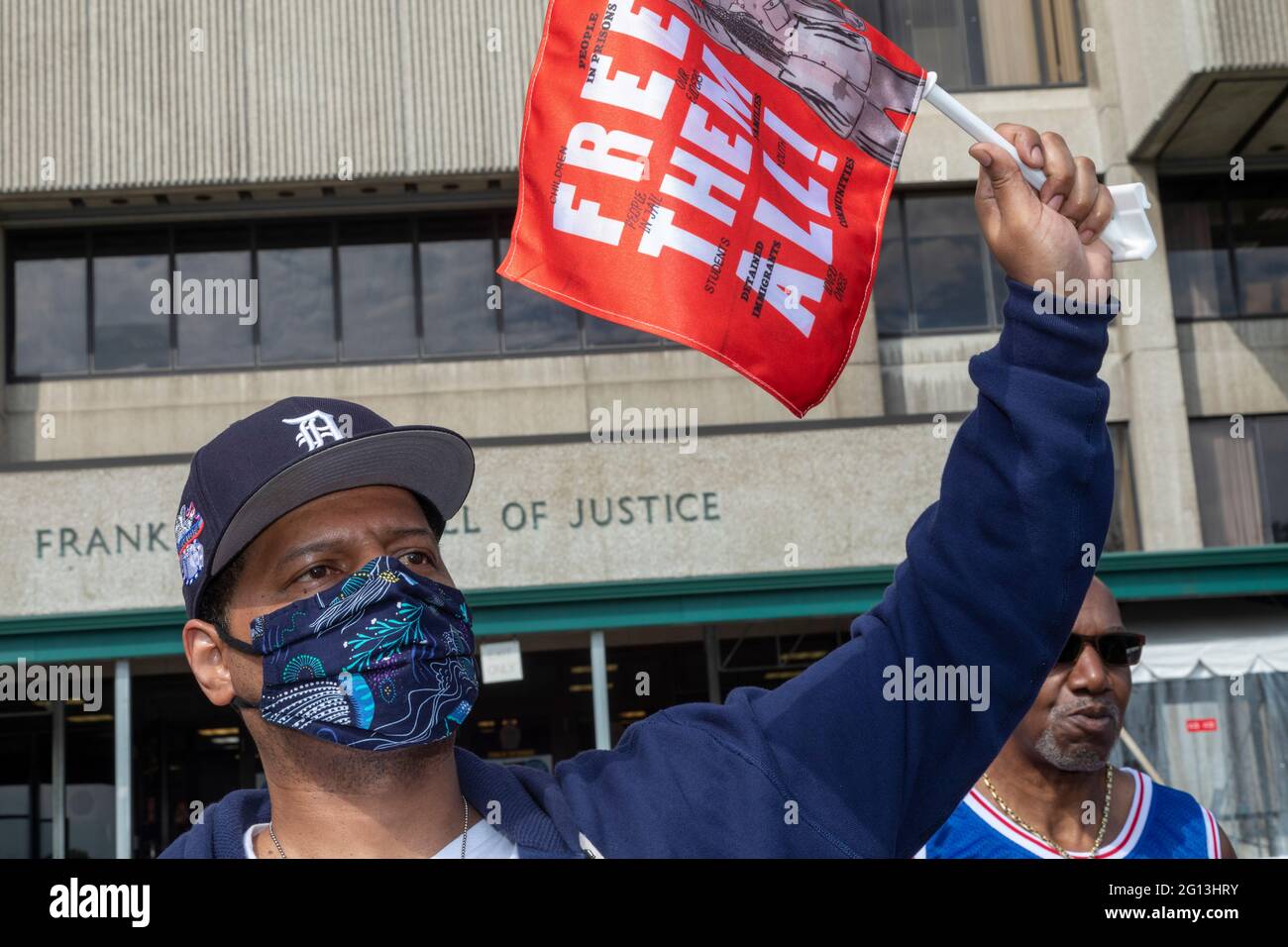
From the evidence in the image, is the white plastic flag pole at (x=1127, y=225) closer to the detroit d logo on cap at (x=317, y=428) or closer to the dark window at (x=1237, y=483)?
the detroit d logo on cap at (x=317, y=428)

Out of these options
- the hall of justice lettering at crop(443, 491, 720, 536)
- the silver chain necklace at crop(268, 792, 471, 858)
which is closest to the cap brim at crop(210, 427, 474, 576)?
the silver chain necklace at crop(268, 792, 471, 858)

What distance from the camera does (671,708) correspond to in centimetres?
249

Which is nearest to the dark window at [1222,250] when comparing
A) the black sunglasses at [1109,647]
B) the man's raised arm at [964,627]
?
the black sunglasses at [1109,647]

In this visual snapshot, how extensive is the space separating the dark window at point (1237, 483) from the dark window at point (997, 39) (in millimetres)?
5045

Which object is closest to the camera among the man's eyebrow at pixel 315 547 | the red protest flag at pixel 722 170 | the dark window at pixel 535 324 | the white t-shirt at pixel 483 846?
the white t-shirt at pixel 483 846

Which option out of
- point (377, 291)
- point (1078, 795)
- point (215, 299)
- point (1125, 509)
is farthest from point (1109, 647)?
point (215, 299)

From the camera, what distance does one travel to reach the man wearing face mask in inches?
88.7

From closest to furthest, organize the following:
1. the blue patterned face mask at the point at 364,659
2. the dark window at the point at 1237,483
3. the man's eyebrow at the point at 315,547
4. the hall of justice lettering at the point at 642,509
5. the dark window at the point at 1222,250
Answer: the blue patterned face mask at the point at 364,659 < the man's eyebrow at the point at 315,547 < the hall of justice lettering at the point at 642,509 < the dark window at the point at 1237,483 < the dark window at the point at 1222,250

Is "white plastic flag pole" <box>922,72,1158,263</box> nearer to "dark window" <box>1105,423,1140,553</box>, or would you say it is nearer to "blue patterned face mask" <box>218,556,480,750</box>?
"blue patterned face mask" <box>218,556,480,750</box>

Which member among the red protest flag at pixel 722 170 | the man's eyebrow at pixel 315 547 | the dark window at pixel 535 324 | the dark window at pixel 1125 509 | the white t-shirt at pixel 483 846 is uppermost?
the dark window at pixel 535 324

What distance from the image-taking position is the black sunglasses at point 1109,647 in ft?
15.5

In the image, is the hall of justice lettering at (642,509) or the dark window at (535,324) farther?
the dark window at (535,324)

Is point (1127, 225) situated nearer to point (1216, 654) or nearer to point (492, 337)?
point (1216, 654)

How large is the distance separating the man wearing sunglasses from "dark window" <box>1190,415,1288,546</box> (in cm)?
1426
